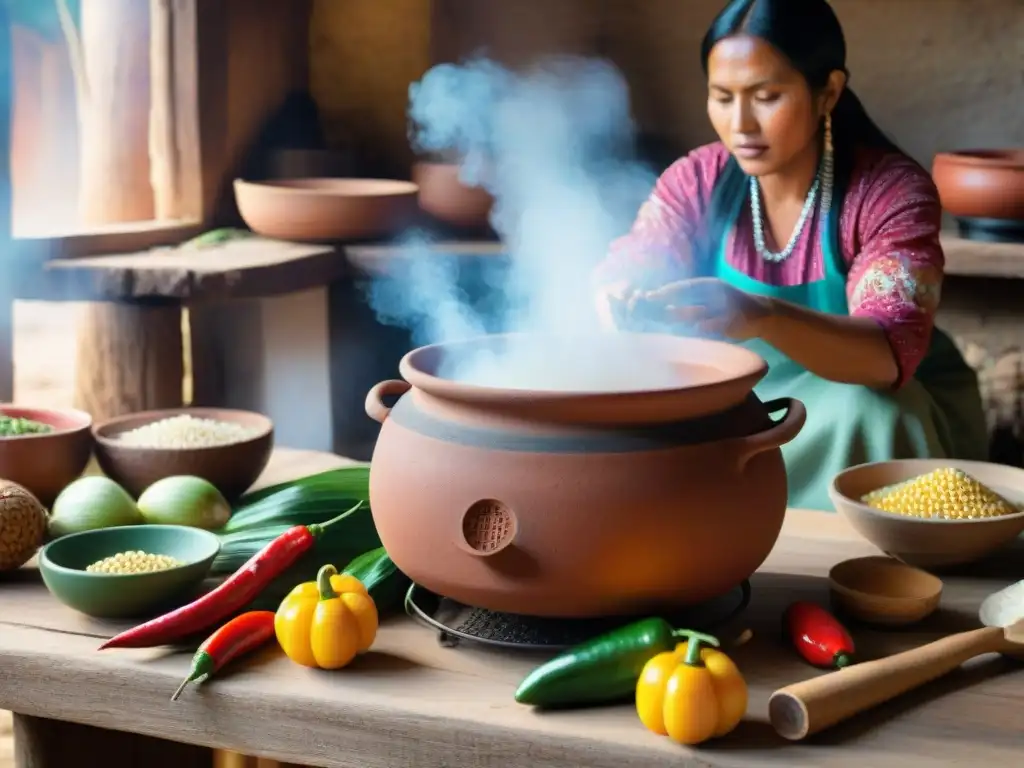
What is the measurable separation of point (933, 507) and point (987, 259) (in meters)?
2.08

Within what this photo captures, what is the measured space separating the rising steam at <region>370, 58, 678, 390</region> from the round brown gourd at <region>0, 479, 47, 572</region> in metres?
1.35

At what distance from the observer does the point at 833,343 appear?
2.34 metres

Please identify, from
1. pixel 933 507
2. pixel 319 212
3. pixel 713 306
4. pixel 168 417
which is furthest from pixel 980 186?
pixel 168 417

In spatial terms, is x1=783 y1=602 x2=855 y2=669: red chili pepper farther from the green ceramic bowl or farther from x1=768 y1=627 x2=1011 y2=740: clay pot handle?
the green ceramic bowl

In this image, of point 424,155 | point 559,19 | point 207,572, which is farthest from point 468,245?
point 207,572

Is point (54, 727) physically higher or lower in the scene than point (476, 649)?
lower

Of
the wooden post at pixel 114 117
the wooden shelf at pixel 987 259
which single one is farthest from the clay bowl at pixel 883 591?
the wooden post at pixel 114 117

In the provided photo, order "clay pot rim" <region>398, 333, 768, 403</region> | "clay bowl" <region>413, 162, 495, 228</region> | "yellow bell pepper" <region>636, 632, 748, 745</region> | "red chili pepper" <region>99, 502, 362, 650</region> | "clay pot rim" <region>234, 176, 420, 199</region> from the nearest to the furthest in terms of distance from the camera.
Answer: "yellow bell pepper" <region>636, 632, 748, 745</region> → "clay pot rim" <region>398, 333, 768, 403</region> → "red chili pepper" <region>99, 502, 362, 650</region> → "clay pot rim" <region>234, 176, 420, 199</region> → "clay bowl" <region>413, 162, 495, 228</region>

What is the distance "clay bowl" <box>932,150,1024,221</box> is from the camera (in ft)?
11.5

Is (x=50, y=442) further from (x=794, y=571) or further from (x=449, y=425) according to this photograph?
(x=794, y=571)

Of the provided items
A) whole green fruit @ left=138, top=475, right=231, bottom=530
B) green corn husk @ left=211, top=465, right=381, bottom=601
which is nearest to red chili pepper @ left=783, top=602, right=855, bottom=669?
green corn husk @ left=211, top=465, right=381, bottom=601

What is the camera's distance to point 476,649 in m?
1.38

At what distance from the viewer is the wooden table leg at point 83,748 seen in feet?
4.83

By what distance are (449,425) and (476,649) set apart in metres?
0.24
